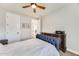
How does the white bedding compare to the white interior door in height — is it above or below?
below

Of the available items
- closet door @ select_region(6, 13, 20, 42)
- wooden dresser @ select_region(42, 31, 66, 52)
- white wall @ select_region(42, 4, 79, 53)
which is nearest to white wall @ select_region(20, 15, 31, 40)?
closet door @ select_region(6, 13, 20, 42)

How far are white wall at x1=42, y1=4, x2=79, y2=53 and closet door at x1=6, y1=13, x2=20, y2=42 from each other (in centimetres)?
40

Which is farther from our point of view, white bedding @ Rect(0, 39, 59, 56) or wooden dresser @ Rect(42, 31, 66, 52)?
wooden dresser @ Rect(42, 31, 66, 52)

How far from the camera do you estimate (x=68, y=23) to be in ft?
3.81

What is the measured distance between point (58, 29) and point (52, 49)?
28cm

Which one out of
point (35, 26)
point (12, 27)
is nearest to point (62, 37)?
point (35, 26)

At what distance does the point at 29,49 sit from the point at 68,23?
624 mm

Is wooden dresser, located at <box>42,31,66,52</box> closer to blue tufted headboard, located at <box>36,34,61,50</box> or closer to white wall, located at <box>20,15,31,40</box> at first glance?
blue tufted headboard, located at <box>36,34,61,50</box>

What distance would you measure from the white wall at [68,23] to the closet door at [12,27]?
15.7 inches

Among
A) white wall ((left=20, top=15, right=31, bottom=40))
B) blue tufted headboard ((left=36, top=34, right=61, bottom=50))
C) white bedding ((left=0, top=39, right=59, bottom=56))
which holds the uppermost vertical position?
white wall ((left=20, top=15, right=31, bottom=40))

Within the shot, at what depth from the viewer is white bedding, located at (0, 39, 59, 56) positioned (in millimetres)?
1036

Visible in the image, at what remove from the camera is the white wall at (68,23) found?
3.73ft

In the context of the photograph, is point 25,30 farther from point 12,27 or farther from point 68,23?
point 68,23

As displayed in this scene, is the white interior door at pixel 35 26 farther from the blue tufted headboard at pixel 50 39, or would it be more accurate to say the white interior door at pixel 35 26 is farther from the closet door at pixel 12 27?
the closet door at pixel 12 27
